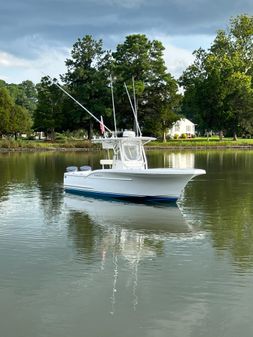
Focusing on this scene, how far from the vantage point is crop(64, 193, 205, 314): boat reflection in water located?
12.8 metres

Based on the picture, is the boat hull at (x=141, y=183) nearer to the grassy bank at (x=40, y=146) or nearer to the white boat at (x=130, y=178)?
the white boat at (x=130, y=178)

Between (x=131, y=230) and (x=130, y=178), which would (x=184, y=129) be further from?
(x=131, y=230)

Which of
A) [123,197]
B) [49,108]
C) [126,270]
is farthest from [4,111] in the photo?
[126,270]

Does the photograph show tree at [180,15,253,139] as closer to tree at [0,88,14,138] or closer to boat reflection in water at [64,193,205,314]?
tree at [0,88,14,138]

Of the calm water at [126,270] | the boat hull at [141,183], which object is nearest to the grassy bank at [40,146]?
the boat hull at [141,183]

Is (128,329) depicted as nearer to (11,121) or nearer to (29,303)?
(29,303)

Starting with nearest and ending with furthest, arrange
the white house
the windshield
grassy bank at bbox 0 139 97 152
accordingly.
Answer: the windshield
grassy bank at bbox 0 139 97 152
the white house

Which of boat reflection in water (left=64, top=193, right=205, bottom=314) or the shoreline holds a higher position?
the shoreline

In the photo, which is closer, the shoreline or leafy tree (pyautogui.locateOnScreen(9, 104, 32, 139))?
the shoreline

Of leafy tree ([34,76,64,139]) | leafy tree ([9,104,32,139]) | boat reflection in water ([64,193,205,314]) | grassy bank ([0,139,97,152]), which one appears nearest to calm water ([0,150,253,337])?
boat reflection in water ([64,193,205,314])

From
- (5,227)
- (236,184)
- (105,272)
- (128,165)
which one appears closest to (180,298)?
(105,272)

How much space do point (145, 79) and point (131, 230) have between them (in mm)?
77152

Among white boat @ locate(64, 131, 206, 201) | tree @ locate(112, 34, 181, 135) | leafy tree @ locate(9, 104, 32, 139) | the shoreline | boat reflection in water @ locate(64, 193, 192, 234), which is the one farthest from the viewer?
leafy tree @ locate(9, 104, 32, 139)

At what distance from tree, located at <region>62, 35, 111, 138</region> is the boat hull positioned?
211 ft
